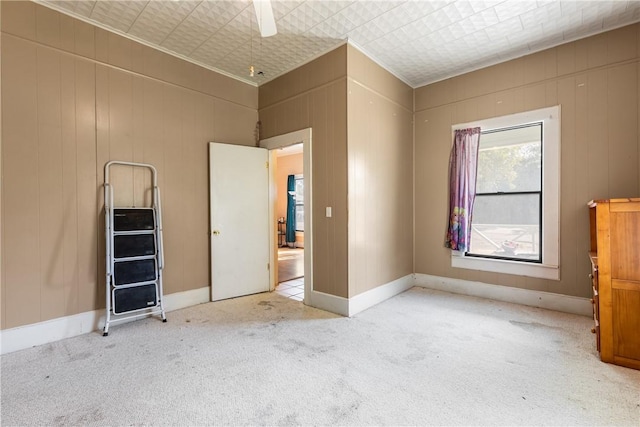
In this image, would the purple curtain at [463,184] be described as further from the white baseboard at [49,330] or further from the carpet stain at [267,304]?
the white baseboard at [49,330]

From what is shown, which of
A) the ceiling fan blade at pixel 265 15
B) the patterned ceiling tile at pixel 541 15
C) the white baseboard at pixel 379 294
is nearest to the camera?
the ceiling fan blade at pixel 265 15

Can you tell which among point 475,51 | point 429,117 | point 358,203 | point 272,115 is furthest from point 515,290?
point 272,115

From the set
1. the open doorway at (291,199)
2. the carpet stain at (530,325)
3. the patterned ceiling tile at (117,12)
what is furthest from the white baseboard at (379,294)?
the open doorway at (291,199)

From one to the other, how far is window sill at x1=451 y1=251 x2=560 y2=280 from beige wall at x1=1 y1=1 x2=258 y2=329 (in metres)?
3.46

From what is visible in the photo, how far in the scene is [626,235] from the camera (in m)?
2.23

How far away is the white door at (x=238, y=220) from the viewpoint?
3.85m

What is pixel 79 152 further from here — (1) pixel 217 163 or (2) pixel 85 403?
(2) pixel 85 403

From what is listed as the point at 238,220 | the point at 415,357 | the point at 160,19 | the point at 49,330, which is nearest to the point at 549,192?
the point at 415,357

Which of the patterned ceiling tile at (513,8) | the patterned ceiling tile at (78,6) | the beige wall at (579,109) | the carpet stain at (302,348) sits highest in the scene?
the patterned ceiling tile at (78,6)

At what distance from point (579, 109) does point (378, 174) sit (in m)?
2.28

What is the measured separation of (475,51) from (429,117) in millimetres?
1019

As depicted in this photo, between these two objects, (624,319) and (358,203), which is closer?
(624,319)

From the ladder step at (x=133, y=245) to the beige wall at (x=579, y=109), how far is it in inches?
156

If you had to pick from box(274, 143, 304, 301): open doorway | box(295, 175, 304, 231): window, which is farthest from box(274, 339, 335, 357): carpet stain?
box(295, 175, 304, 231): window
